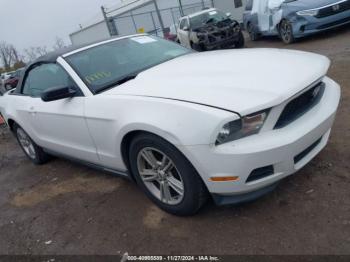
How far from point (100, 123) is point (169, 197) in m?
0.88

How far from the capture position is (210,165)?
258 cm

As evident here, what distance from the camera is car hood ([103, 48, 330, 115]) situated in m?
2.59

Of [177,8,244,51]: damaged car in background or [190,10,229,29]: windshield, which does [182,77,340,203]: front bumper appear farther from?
[190,10,229,29]: windshield

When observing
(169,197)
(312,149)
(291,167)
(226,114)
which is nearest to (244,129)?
(226,114)

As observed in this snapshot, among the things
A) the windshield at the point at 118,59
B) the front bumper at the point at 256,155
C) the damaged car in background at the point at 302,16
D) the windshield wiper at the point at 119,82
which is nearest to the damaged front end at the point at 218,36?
the damaged car in background at the point at 302,16

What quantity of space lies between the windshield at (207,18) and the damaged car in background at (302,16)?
1.81 metres

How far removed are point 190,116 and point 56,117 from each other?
188cm

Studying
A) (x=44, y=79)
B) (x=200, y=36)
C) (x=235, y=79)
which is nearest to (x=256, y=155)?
(x=235, y=79)

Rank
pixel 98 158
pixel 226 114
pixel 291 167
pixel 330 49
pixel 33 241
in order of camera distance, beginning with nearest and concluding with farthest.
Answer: pixel 226 114 < pixel 291 167 < pixel 33 241 < pixel 98 158 < pixel 330 49

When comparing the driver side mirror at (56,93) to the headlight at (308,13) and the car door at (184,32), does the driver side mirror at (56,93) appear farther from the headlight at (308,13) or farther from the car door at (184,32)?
the car door at (184,32)

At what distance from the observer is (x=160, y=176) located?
3.10 metres

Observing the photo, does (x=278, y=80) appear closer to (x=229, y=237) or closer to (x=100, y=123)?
(x=229, y=237)

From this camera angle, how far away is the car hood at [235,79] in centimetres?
259

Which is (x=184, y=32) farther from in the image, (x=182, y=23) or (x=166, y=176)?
(x=166, y=176)
